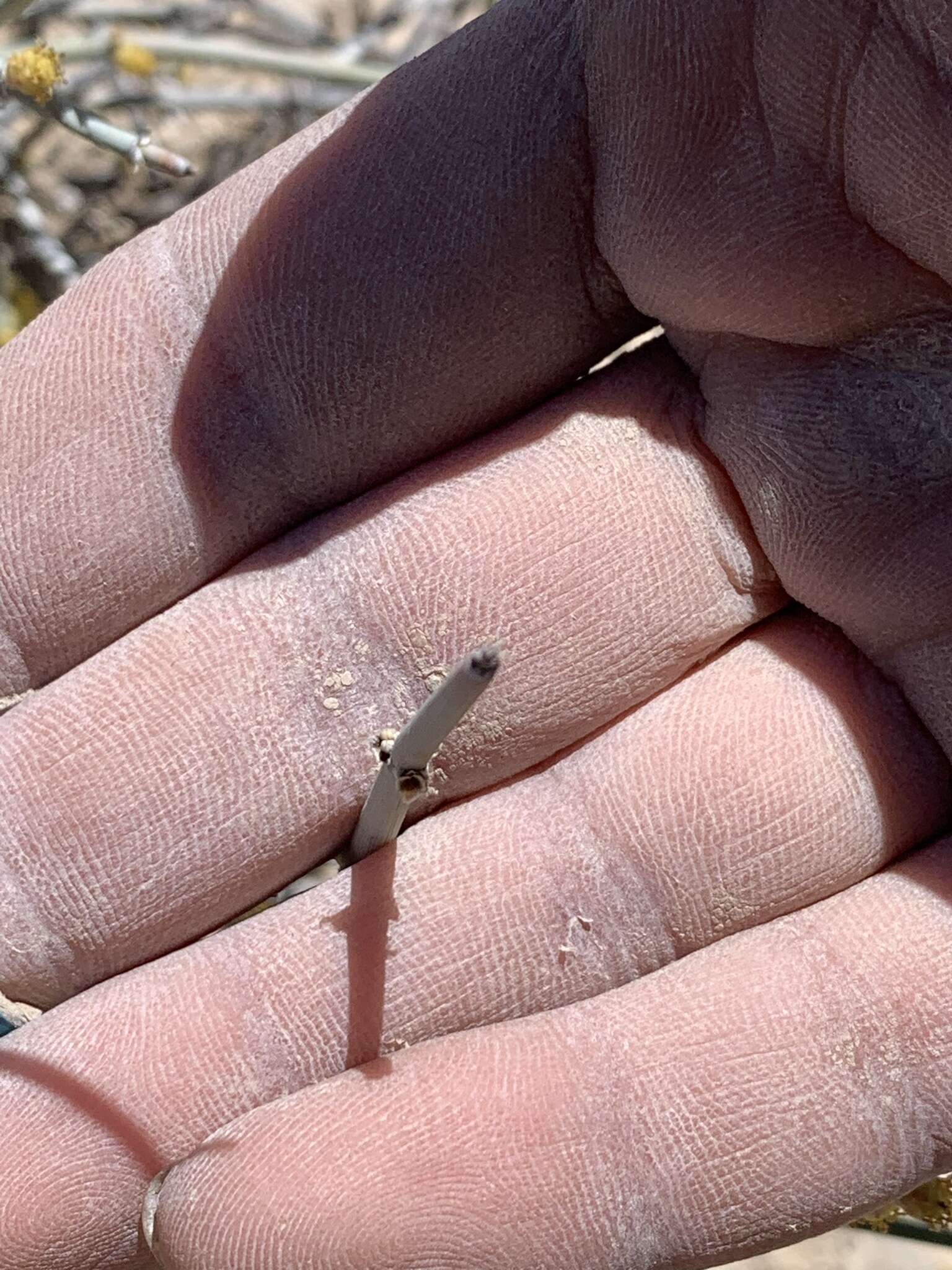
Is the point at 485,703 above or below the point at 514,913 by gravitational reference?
above

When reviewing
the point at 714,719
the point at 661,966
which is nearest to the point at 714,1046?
the point at 661,966

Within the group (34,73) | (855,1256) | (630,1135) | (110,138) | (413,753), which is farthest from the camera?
(855,1256)

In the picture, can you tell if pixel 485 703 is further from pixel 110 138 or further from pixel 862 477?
pixel 110 138

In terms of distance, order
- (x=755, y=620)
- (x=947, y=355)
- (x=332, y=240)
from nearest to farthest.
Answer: (x=947, y=355) → (x=332, y=240) → (x=755, y=620)

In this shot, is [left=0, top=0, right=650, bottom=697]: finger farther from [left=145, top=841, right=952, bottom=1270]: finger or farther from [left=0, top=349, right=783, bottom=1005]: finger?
[left=145, top=841, right=952, bottom=1270]: finger

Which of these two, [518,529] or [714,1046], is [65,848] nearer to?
[518,529]

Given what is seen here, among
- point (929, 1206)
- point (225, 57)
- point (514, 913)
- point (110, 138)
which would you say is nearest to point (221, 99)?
point (225, 57)
